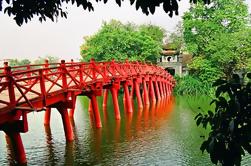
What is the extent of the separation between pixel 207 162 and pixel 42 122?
1313cm

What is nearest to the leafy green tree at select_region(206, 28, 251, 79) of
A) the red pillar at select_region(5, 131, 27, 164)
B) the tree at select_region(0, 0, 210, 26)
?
the red pillar at select_region(5, 131, 27, 164)

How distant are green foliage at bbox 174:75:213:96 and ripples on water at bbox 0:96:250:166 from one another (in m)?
17.1

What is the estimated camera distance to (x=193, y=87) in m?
42.0

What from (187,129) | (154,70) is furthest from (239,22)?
(187,129)

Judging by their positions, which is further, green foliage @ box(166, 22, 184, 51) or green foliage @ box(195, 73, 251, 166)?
green foliage @ box(166, 22, 184, 51)

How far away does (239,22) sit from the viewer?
144ft

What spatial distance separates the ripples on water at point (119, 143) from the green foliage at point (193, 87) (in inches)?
673

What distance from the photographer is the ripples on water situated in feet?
45.4

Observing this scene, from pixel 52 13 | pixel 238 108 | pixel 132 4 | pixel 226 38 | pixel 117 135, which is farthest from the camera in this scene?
pixel 226 38

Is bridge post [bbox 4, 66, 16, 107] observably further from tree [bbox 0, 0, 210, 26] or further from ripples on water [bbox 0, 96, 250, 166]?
tree [bbox 0, 0, 210, 26]

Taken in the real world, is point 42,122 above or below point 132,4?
below

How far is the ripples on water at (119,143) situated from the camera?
1384 cm

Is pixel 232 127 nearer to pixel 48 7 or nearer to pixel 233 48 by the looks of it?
pixel 48 7

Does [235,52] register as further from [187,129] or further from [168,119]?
[187,129]
